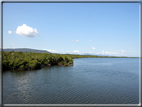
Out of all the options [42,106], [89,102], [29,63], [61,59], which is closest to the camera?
[42,106]

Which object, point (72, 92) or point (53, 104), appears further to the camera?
point (72, 92)

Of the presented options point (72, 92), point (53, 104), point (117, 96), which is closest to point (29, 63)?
point (72, 92)

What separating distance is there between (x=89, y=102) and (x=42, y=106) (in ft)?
18.6

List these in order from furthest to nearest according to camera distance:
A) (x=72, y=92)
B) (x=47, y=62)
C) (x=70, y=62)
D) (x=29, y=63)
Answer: (x=70, y=62) < (x=47, y=62) < (x=29, y=63) < (x=72, y=92)

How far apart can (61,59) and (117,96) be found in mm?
45941

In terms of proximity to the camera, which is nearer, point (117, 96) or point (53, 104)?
point (53, 104)

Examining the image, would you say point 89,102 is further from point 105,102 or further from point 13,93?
point 13,93

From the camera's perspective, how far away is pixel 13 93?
16859 mm

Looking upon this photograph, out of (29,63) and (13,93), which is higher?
(29,63)

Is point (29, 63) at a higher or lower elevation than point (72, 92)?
higher

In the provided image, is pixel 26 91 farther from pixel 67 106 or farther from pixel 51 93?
pixel 67 106

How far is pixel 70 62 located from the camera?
5738 cm

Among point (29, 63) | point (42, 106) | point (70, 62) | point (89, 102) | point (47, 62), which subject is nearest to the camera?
point (42, 106)

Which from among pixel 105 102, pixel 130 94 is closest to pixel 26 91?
pixel 105 102
